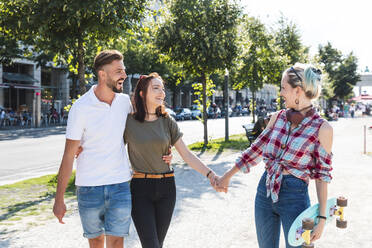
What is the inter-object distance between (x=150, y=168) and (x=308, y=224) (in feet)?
3.91

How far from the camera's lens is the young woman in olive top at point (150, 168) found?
299 cm

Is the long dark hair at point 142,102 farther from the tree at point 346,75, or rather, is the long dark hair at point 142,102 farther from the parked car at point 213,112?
the tree at point 346,75

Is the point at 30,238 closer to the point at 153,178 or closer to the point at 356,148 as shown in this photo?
the point at 153,178

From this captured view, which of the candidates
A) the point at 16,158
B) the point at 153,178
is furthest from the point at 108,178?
the point at 16,158

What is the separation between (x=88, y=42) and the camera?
832 centimetres

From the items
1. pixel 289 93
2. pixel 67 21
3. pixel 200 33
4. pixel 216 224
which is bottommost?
pixel 216 224

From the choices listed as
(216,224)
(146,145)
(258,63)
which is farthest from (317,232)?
(258,63)

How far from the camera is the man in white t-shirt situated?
9.04 ft

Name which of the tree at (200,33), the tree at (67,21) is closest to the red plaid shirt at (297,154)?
the tree at (67,21)

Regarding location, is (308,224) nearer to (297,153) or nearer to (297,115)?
(297,153)

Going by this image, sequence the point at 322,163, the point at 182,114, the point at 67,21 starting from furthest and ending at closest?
the point at 182,114
the point at 67,21
the point at 322,163

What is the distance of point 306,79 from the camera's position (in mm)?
2625

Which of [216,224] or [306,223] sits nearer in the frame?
[306,223]

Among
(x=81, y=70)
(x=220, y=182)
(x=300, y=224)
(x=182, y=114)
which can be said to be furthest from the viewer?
(x=182, y=114)
